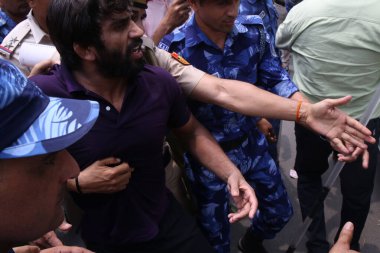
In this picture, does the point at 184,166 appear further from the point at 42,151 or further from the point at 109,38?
the point at 42,151

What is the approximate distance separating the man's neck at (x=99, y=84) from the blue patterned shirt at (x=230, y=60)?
1.75 ft

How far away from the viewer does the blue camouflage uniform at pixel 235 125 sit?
84.7 inches

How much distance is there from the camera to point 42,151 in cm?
99

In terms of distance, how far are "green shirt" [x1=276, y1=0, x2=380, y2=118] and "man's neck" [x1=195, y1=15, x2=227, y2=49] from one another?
1.62ft

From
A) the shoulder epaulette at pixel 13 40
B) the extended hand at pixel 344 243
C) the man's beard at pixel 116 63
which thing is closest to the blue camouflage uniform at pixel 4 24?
the shoulder epaulette at pixel 13 40

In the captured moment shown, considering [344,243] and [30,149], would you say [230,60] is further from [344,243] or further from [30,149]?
[30,149]

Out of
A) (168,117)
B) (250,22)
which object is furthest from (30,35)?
(250,22)

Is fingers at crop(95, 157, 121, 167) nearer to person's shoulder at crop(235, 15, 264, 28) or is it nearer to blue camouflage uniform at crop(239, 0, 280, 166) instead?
person's shoulder at crop(235, 15, 264, 28)

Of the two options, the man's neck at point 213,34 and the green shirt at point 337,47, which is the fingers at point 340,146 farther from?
the man's neck at point 213,34

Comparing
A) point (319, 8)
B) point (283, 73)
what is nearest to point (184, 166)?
point (283, 73)

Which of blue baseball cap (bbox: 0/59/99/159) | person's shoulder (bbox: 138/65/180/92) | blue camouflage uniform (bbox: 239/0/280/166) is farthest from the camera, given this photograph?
blue camouflage uniform (bbox: 239/0/280/166)

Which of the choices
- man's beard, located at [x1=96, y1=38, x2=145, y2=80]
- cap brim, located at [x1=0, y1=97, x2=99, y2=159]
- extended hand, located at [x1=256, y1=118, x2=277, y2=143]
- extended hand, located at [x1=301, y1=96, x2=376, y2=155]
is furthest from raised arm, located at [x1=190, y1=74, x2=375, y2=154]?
cap brim, located at [x1=0, y1=97, x2=99, y2=159]

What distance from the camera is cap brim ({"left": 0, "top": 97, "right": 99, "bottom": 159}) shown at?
975mm

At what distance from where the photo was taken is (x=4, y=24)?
102 inches
